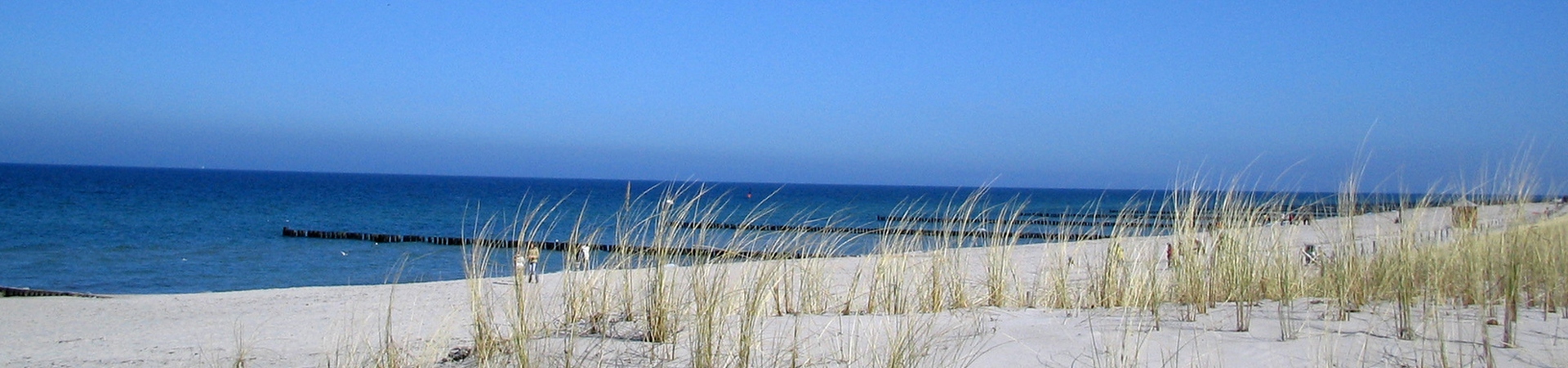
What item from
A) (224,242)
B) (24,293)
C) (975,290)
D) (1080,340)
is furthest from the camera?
(224,242)

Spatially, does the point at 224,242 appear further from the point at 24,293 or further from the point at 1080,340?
the point at 1080,340

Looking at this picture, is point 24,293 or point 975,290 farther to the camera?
point 24,293

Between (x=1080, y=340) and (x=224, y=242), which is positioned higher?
(x=1080, y=340)

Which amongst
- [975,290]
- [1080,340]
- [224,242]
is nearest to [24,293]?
[224,242]

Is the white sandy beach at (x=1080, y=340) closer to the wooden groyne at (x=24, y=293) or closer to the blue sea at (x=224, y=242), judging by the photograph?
the blue sea at (x=224, y=242)

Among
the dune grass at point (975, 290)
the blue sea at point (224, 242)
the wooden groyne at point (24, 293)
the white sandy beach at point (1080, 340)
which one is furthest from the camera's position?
the blue sea at point (224, 242)

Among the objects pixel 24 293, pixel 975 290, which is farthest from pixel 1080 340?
pixel 24 293

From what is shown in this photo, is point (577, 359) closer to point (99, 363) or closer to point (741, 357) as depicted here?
point (741, 357)

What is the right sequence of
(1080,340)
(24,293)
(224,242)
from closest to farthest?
(1080,340)
(24,293)
(224,242)

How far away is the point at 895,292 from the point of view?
517cm

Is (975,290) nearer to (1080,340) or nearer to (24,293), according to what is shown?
(1080,340)

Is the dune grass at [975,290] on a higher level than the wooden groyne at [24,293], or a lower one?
higher

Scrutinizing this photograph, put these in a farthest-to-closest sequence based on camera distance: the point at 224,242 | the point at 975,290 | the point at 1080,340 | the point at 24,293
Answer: the point at 224,242 < the point at 24,293 < the point at 975,290 < the point at 1080,340

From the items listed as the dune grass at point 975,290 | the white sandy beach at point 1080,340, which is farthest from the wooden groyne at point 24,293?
the dune grass at point 975,290
